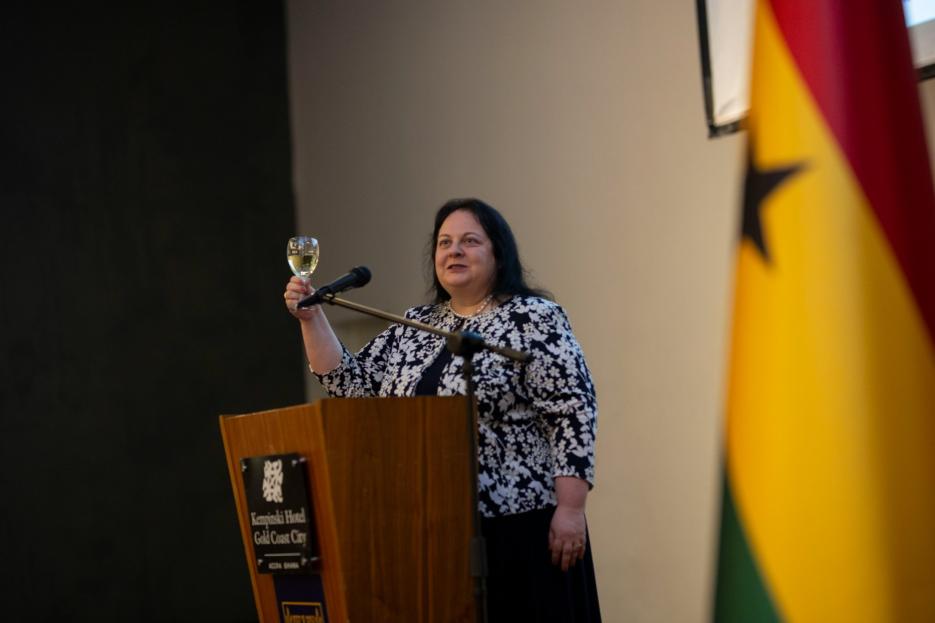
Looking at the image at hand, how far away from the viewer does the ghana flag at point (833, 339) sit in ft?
4.17

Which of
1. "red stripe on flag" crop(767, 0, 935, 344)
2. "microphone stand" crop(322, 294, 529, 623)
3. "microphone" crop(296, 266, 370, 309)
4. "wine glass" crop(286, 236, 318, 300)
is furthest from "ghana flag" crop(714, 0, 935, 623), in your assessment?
"wine glass" crop(286, 236, 318, 300)

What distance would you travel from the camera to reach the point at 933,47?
3.12 m

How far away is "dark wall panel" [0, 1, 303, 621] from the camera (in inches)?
185

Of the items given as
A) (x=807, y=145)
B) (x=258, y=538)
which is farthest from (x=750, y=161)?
(x=258, y=538)

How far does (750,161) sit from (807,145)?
0.08 metres

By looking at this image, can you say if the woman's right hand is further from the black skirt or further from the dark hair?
the black skirt

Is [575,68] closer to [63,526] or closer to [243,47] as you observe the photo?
[243,47]

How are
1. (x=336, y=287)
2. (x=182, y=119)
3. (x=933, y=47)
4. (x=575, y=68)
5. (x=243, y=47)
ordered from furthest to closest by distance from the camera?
(x=243, y=47) → (x=182, y=119) → (x=575, y=68) → (x=933, y=47) → (x=336, y=287)

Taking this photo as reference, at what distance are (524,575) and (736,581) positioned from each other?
1123mm

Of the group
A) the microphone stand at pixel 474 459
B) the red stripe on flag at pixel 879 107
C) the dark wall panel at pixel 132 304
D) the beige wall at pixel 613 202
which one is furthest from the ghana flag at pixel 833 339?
the dark wall panel at pixel 132 304

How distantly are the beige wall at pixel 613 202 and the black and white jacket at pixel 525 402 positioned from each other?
3.34 ft

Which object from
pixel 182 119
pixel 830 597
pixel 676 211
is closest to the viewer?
pixel 830 597

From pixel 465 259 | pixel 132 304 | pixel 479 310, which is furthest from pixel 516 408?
pixel 132 304

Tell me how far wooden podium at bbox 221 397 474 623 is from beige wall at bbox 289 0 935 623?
4.73 feet
